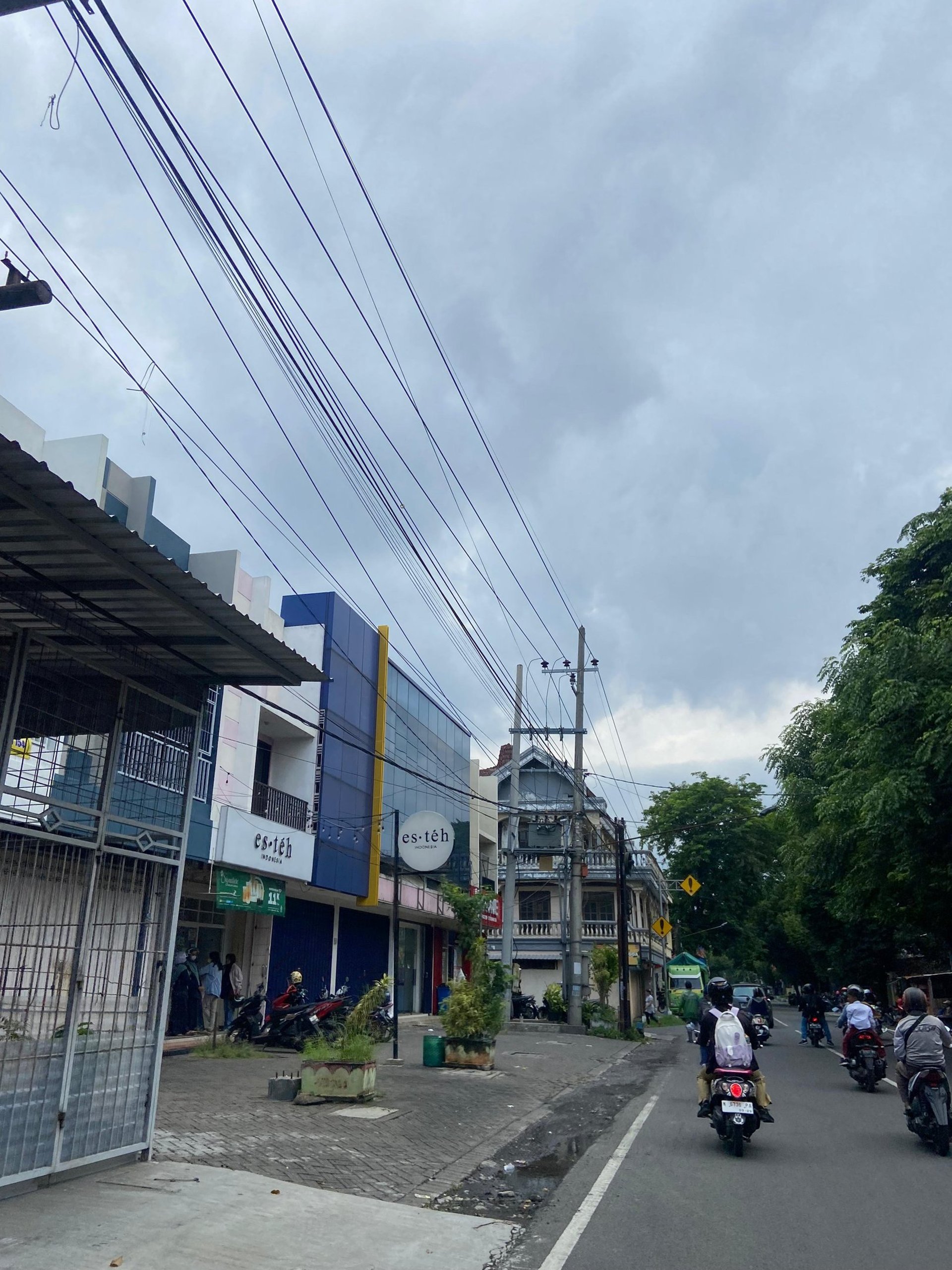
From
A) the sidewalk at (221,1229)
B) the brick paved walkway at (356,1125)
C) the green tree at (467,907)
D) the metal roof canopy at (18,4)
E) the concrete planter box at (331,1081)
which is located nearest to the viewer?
the metal roof canopy at (18,4)

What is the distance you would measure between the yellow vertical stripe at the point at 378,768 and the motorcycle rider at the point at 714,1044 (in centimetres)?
1684

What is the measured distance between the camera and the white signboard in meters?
19.8

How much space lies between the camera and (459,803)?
3678cm

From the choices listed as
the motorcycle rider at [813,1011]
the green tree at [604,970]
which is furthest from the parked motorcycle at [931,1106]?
the green tree at [604,970]

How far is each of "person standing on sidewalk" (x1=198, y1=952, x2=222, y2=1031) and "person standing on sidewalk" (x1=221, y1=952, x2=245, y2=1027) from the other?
0.15 meters

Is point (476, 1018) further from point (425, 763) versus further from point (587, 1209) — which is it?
point (425, 763)

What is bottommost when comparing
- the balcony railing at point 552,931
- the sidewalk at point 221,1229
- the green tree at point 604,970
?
the sidewalk at point 221,1229

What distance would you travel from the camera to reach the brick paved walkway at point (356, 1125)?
27.0 ft

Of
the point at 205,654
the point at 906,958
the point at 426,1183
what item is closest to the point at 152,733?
the point at 205,654

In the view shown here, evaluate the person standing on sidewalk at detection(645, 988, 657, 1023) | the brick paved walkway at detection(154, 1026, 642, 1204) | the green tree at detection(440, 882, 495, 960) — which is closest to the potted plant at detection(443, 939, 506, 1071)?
the brick paved walkway at detection(154, 1026, 642, 1204)

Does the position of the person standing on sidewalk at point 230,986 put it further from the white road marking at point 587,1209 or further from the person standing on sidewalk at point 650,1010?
the person standing on sidewalk at point 650,1010

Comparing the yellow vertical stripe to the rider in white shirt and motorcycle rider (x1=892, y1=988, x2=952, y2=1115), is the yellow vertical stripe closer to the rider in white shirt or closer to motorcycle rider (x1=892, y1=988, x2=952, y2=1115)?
the rider in white shirt

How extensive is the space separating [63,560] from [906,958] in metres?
47.2

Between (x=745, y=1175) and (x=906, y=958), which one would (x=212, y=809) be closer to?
(x=745, y=1175)
